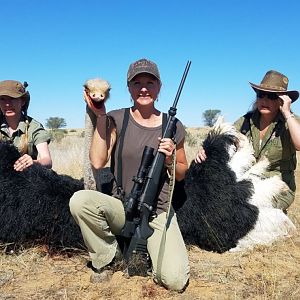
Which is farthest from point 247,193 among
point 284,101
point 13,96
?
point 13,96

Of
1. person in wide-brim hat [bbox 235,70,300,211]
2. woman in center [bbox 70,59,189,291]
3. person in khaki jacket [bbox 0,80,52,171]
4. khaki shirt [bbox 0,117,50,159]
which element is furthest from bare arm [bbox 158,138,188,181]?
khaki shirt [bbox 0,117,50,159]

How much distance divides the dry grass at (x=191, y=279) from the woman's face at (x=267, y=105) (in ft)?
4.76

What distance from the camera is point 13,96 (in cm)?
463

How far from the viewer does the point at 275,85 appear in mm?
4824

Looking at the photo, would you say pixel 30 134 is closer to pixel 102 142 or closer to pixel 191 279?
pixel 102 142

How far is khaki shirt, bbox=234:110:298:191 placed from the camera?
196 inches

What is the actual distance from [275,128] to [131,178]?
199cm

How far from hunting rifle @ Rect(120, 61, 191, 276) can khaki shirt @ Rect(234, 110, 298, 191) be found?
5.56 feet

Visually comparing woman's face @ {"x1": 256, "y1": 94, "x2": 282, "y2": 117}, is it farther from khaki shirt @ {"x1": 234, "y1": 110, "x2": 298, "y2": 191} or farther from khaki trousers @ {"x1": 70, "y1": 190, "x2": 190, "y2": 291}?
khaki trousers @ {"x1": 70, "y1": 190, "x2": 190, "y2": 291}

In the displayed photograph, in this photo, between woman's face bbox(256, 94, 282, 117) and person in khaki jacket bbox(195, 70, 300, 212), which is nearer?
person in khaki jacket bbox(195, 70, 300, 212)

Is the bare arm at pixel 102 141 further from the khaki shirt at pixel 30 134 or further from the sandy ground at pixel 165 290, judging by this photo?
the khaki shirt at pixel 30 134

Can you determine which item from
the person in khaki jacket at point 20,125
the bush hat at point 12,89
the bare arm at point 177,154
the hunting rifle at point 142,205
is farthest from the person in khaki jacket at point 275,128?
the bush hat at point 12,89

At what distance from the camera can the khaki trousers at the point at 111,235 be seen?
11.6 ft

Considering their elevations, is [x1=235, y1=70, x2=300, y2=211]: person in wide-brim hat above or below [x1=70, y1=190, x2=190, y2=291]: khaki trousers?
above
